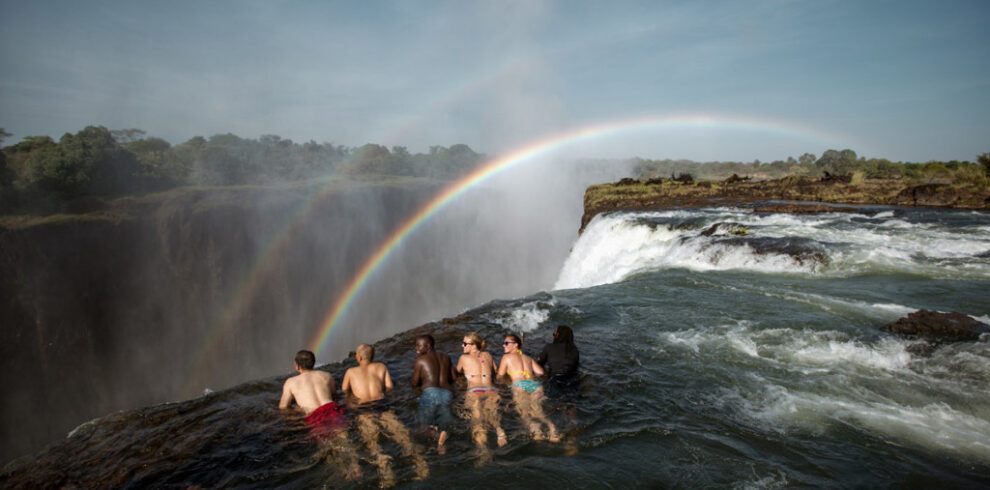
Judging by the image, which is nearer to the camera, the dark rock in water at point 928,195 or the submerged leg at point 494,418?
the submerged leg at point 494,418

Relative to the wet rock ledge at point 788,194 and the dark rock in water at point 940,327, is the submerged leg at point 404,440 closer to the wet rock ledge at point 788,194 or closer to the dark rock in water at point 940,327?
the dark rock in water at point 940,327

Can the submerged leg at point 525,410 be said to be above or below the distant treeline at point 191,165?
below

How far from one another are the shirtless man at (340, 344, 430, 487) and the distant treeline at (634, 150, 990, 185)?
79.9 ft

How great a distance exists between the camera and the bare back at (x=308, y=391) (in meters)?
4.95

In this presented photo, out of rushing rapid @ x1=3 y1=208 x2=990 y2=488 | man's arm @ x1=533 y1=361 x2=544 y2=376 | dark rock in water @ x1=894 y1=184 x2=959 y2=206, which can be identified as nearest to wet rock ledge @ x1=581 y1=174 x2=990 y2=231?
dark rock in water @ x1=894 y1=184 x2=959 y2=206

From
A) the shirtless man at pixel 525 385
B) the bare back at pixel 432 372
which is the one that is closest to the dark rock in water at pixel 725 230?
the shirtless man at pixel 525 385

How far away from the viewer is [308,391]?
4973 mm

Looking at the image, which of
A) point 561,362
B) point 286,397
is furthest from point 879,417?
point 286,397

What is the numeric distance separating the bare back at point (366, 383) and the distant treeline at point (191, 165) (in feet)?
79.6

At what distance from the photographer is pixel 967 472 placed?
352 centimetres

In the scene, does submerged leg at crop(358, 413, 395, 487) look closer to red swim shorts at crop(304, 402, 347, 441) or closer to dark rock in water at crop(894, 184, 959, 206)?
red swim shorts at crop(304, 402, 347, 441)

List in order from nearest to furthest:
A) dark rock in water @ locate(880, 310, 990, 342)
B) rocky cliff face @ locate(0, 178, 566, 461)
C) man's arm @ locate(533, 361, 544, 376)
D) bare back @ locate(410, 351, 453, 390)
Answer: bare back @ locate(410, 351, 453, 390) → man's arm @ locate(533, 361, 544, 376) → dark rock in water @ locate(880, 310, 990, 342) → rocky cliff face @ locate(0, 178, 566, 461)

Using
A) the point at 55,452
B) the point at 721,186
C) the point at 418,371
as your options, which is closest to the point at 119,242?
the point at 55,452

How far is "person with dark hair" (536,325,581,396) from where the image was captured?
5594 mm
